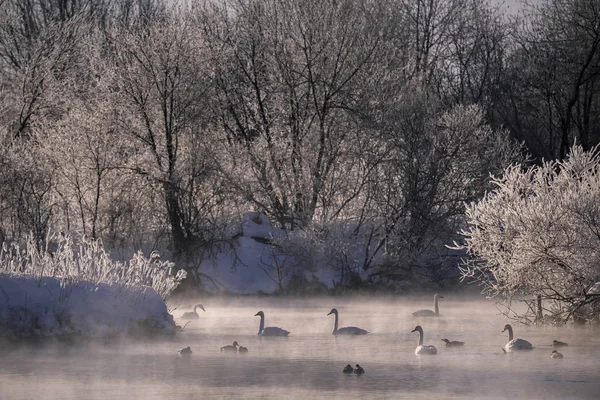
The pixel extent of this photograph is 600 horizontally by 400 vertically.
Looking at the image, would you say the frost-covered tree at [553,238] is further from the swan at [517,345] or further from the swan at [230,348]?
the swan at [230,348]

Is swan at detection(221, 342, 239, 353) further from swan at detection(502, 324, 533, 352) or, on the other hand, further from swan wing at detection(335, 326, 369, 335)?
swan at detection(502, 324, 533, 352)

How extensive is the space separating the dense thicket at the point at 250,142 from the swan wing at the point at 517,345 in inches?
536

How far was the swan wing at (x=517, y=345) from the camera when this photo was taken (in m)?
17.3

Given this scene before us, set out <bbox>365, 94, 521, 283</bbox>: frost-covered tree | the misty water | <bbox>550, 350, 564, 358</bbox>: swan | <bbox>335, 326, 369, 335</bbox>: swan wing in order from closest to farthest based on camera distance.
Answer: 1. the misty water
2. <bbox>550, 350, 564, 358</bbox>: swan
3. <bbox>335, 326, 369, 335</bbox>: swan wing
4. <bbox>365, 94, 521, 283</bbox>: frost-covered tree

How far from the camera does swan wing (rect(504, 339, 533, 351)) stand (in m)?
17.3

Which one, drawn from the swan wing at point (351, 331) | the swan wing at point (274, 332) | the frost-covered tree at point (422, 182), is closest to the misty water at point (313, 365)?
the swan wing at point (274, 332)

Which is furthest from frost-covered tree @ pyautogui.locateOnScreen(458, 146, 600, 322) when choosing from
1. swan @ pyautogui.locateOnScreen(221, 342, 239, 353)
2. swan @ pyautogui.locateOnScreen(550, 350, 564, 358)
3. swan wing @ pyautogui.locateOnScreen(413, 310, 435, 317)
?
swan @ pyautogui.locateOnScreen(221, 342, 239, 353)

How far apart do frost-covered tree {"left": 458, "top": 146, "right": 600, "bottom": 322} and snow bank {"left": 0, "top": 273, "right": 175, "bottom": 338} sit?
681 centimetres

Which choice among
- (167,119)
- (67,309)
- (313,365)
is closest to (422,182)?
(167,119)

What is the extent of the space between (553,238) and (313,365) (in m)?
5.89

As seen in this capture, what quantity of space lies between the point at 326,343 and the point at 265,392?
5941 millimetres

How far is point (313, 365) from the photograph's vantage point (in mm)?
15828

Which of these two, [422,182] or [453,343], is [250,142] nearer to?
[422,182]

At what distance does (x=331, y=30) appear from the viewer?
32.8 m
